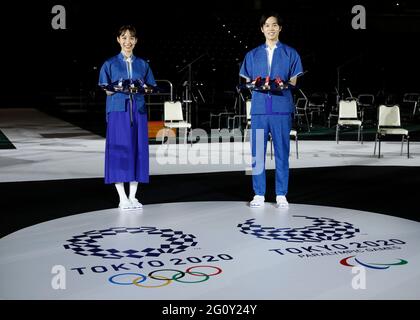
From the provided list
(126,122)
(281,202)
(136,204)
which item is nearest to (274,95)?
(281,202)

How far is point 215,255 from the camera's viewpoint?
162 inches

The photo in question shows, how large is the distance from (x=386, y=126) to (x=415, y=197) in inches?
122

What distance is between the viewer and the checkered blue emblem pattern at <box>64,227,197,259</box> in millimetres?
4148

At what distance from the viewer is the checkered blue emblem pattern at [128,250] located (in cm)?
415

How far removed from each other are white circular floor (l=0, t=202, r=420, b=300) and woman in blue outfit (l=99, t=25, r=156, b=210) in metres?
0.35

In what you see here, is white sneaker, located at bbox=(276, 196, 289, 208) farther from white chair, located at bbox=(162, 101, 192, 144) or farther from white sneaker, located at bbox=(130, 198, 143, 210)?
white chair, located at bbox=(162, 101, 192, 144)

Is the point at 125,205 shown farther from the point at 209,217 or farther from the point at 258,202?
the point at 258,202

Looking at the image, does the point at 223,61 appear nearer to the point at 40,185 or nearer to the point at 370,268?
the point at 40,185

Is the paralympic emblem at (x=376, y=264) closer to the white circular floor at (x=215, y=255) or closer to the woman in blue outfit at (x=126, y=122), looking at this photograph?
the white circular floor at (x=215, y=255)

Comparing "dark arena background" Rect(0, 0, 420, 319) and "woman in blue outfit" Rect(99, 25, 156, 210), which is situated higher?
"woman in blue outfit" Rect(99, 25, 156, 210)

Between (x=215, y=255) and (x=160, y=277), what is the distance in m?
0.59
